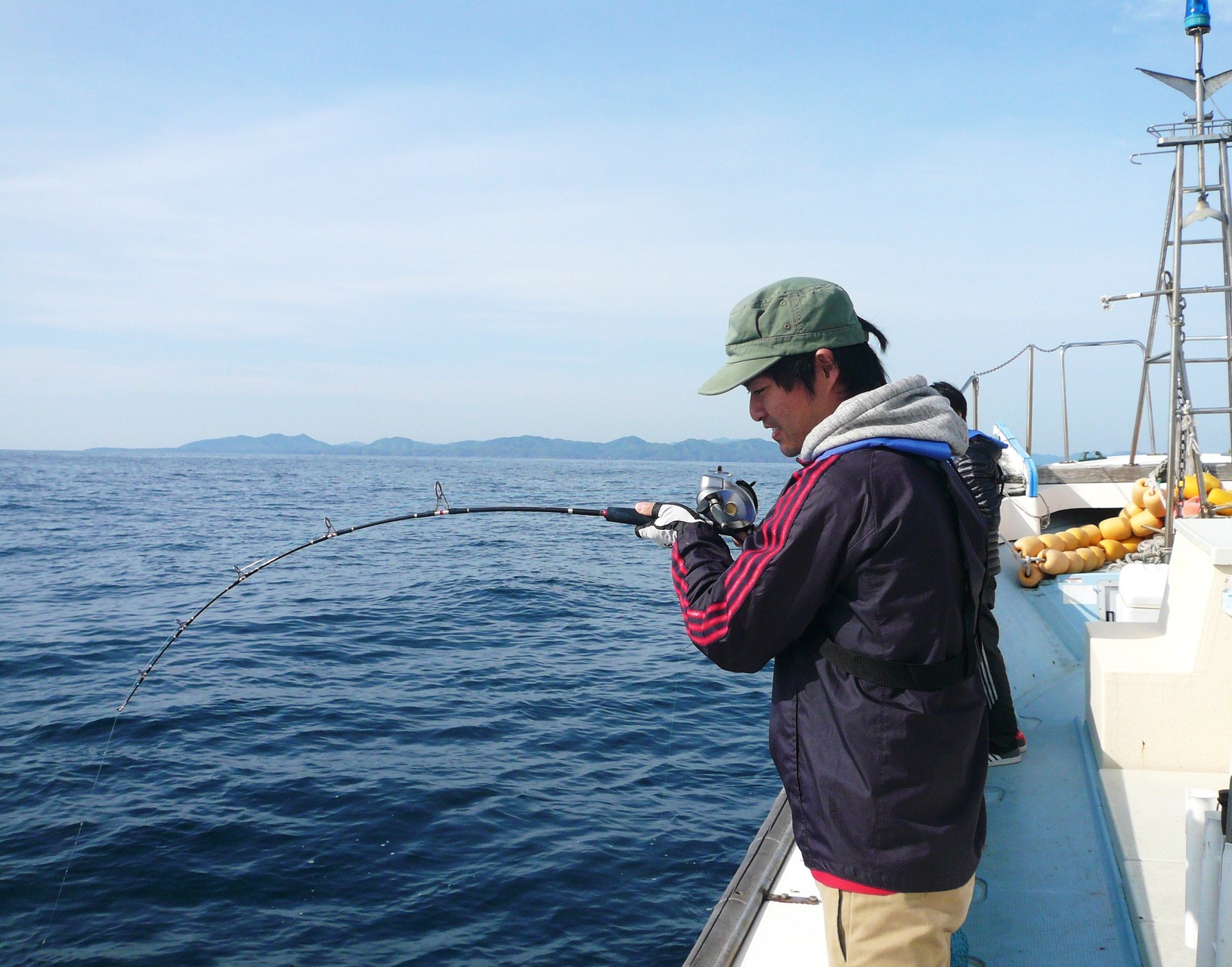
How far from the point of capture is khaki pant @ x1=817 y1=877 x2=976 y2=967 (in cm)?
164

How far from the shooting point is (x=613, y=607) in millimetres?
14344

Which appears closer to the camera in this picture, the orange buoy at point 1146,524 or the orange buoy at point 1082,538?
the orange buoy at point 1146,524

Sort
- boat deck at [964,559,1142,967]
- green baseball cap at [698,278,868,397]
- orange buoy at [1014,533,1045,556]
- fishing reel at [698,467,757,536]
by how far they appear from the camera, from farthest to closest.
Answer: orange buoy at [1014,533,1045,556] → boat deck at [964,559,1142,967] → fishing reel at [698,467,757,536] → green baseball cap at [698,278,868,397]

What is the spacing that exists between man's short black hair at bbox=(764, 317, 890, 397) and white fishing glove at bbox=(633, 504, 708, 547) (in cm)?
55

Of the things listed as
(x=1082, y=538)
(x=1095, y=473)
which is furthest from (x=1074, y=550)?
(x=1095, y=473)

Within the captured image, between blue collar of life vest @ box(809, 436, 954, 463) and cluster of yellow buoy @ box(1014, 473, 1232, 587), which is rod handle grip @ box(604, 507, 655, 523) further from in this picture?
cluster of yellow buoy @ box(1014, 473, 1232, 587)

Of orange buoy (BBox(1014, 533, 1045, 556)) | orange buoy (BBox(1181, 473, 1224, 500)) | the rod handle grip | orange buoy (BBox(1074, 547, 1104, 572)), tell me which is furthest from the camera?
orange buoy (BBox(1014, 533, 1045, 556))

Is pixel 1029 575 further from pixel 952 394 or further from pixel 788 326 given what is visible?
pixel 788 326

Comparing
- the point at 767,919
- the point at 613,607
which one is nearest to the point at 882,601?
the point at 767,919

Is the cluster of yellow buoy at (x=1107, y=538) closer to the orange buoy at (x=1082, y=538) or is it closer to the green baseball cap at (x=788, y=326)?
the orange buoy at (x=1082, y=538)

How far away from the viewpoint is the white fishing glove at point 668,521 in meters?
2.30

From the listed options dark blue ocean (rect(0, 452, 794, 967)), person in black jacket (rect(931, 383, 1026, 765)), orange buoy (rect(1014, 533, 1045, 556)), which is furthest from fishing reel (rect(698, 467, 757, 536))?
orange buoy (rect(1014, 533, 1045, 556))

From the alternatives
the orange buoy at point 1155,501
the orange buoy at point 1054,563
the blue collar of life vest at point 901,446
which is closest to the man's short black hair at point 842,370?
the blue collar of life vest at point 901,446

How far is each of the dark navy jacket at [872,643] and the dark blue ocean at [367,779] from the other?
3.64 m
